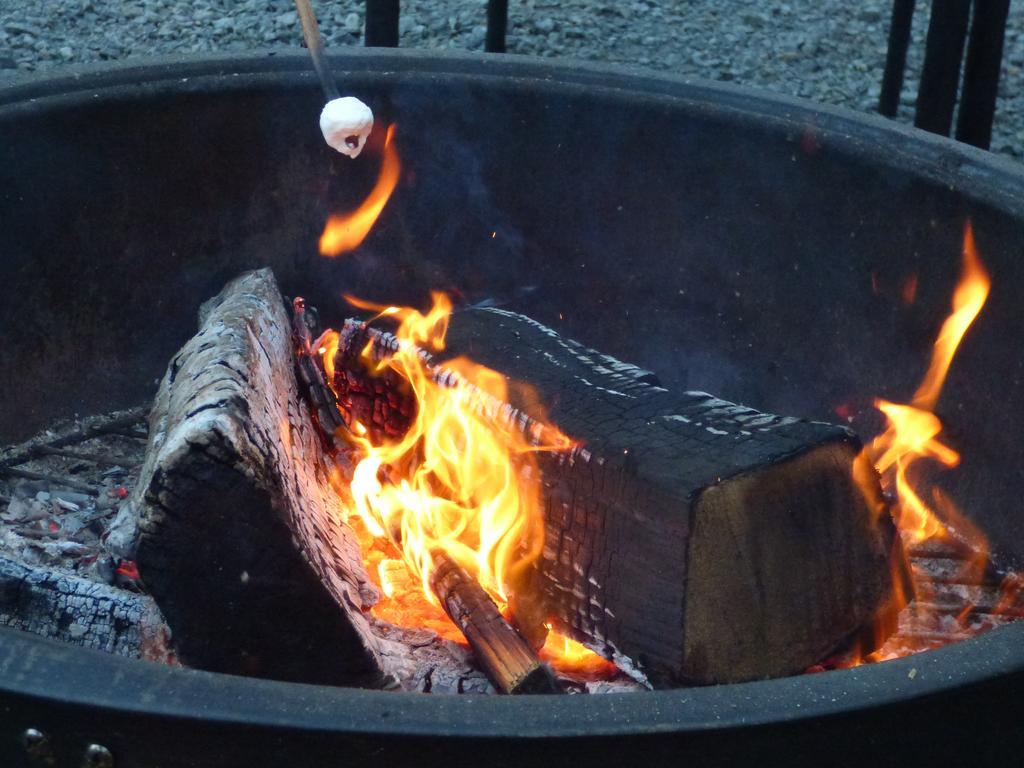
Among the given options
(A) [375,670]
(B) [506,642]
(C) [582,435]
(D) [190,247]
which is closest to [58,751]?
(A) [375,670]

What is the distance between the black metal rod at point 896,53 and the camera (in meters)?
3.99

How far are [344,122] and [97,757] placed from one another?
1.29m

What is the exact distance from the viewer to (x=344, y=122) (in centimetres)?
204

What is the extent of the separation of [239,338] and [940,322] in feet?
3.85

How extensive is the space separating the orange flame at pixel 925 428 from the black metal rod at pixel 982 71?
34.8 inches

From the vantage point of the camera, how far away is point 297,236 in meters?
2.51

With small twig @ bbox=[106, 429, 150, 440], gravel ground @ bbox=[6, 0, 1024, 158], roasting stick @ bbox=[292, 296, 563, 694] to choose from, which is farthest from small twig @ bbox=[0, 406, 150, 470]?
gravel ground @ bbox=[6, 0, 1024, 158]

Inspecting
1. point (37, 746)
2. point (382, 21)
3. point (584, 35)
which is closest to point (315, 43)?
point (382, 21)

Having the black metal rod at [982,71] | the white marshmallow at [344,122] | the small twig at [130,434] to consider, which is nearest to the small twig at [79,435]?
the small twig at [130,434]

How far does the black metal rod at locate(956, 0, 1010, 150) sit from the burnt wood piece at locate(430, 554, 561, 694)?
1.71 meters

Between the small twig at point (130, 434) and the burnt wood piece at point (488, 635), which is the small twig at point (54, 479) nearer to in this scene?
the small twig at point (130, 434)

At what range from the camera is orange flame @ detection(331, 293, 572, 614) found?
1790 millimetres

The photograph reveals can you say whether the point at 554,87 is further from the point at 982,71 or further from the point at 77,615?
the point at 77,615

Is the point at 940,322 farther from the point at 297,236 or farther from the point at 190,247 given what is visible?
the point at 190,247
